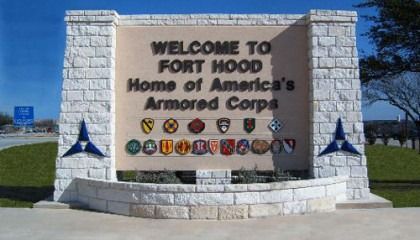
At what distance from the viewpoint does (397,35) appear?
14477mm

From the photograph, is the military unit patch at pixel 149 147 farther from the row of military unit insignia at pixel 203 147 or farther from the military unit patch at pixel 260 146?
the military unit patch at pixel 260 146

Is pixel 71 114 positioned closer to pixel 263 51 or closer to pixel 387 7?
pixel 263 51

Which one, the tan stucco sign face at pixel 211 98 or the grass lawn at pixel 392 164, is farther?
the grass lawn at pixel 392 164

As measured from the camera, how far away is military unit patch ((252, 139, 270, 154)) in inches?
413

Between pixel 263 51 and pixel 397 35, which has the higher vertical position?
pixel 397 35

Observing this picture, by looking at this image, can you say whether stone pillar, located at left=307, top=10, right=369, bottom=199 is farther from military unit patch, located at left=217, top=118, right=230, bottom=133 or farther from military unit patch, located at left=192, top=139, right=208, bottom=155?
military unit patch, located at left=192, top=139, right=208, bottom=155

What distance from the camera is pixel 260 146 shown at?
10.5m

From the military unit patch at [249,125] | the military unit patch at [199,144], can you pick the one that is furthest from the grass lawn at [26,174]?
the military unit patch at [249,125]

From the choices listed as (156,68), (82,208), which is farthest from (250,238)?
(156,68)

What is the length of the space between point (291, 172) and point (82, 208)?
490 centimetres

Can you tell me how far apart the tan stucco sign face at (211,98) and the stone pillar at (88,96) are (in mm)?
311

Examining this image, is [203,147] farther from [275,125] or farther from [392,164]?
[392,164]

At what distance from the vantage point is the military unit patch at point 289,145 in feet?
34.6

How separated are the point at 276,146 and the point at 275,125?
47 centimetres
